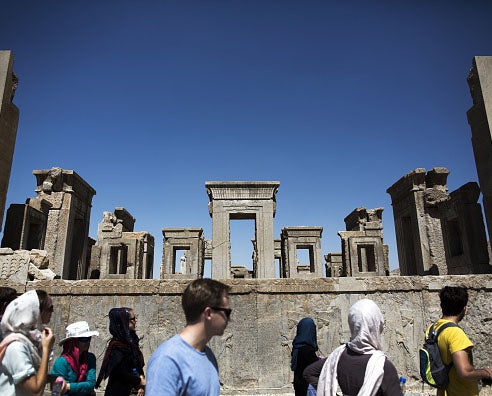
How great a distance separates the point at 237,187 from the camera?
1436cm

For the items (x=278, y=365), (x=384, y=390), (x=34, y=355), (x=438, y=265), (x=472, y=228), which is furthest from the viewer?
(x=438, y=265)

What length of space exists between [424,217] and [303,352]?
1264 centimetres

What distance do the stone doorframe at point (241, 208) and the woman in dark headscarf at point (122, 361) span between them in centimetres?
1048

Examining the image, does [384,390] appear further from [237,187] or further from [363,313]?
[237,187]

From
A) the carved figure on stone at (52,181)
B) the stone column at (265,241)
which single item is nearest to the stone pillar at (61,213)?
the carved figure on stone at (52,181)

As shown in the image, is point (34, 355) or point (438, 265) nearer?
point (34, 355)

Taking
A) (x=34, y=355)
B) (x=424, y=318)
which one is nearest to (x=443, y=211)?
(x=424, y=318)

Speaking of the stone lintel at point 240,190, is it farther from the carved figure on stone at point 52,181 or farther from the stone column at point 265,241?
the carved figure on stone at point 52,181

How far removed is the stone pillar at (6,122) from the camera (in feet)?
26.3

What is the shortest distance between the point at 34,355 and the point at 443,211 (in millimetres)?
15033

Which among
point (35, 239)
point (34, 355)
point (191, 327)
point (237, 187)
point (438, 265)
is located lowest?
Answer: point (34, 355)

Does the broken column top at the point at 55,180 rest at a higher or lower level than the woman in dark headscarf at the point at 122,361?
higher

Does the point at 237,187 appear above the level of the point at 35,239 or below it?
above

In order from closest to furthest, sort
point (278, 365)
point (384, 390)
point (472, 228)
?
1. point (384, 390)
2. point (278, 365)
3. point (472, 228)
